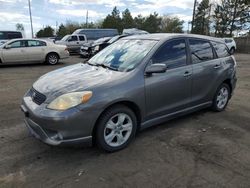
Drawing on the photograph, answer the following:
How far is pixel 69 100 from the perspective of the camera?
338 centimetres

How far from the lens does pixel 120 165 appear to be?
3.45 meters

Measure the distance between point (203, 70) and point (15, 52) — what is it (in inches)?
421

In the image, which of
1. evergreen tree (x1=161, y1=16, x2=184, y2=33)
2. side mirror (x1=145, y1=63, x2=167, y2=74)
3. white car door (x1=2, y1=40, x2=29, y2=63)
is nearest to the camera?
side mirror (x1=145, y1=63, x2=167, y2=74)

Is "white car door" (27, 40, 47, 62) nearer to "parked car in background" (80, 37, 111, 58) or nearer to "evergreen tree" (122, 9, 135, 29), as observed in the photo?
"parked car in background" (80, 37, 111, 58)

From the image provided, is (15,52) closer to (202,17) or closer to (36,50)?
(36,50)

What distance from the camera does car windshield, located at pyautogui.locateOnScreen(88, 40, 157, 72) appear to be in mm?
4121

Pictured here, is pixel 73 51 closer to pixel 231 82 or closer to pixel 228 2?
pixel 231 82

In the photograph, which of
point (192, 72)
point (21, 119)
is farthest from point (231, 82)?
point (21, 119)

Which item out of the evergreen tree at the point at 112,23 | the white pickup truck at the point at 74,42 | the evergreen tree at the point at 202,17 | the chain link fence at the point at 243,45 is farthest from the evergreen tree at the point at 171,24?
the white pickup truck at the point at 74,42

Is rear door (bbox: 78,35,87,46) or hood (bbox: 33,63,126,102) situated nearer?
hood (bbox: 33,63,126,102)

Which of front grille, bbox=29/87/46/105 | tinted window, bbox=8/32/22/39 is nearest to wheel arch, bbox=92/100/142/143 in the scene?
front grille, bbox=29/87/46/105

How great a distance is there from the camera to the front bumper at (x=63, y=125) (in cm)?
330

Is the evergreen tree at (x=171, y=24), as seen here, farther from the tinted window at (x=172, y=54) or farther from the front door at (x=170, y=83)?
the front door at (x=170, y=83)

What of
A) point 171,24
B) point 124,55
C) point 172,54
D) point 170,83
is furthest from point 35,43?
point 171,24
